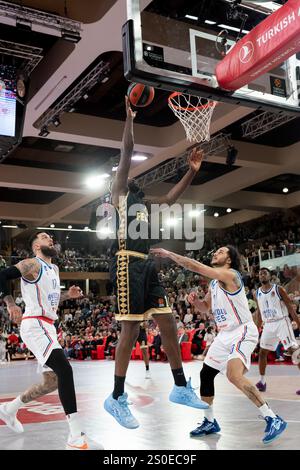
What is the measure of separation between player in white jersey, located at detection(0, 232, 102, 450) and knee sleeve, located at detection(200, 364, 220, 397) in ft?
3.64

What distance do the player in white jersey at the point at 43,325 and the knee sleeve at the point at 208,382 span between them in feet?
3.64

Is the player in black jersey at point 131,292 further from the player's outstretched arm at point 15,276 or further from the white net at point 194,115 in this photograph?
the white net at point 194,115

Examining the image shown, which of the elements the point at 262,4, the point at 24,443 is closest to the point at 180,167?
the point at 262,4

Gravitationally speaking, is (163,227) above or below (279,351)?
above

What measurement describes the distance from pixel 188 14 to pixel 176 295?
1398 cm

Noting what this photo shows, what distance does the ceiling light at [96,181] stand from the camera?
52.0ft

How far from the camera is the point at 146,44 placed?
5.17m

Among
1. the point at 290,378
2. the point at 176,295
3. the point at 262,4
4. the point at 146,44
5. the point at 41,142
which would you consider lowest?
the point at 290,378

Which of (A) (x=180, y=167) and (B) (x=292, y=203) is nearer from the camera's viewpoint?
(A) (x=180, y=167)

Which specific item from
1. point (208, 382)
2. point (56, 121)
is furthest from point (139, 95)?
point (56, 121)

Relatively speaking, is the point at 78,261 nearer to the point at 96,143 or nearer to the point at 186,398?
the point at 96,143

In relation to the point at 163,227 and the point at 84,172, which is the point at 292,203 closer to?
the point at 163,227

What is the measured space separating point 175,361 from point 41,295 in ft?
4.48
